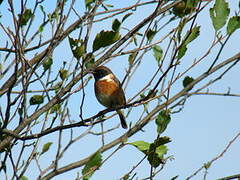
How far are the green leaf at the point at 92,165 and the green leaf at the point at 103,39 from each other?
0.70 metres

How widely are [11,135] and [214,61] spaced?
1.28 metres

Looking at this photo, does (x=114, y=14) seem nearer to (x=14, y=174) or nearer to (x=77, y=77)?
(x=77, y=77)

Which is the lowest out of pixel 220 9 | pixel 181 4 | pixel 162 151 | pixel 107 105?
pixel 162 151

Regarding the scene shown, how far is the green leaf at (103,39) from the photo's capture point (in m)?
2.73

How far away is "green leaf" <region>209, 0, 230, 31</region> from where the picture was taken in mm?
2418

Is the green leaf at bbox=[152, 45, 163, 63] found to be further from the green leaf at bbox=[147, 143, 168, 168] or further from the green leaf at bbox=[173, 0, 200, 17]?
the green leaf at bbox=[147, 143, 168, 168]

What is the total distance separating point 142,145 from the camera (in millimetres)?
2607

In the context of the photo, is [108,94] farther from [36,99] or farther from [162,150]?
[162,150]

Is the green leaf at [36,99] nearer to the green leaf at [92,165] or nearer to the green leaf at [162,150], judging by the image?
the green leaf at [92,165]

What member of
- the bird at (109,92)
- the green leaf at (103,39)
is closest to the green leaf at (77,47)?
the green leaf at (103,39)

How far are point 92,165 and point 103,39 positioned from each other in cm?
77

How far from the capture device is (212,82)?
8.14 feet

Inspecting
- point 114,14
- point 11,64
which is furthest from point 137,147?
point 11,64

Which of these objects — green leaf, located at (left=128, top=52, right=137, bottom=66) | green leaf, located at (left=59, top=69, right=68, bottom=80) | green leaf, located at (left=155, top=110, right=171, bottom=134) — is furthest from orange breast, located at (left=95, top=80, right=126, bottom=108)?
green leaf, located at (left=155, top=110, right=171, bottom=134)
